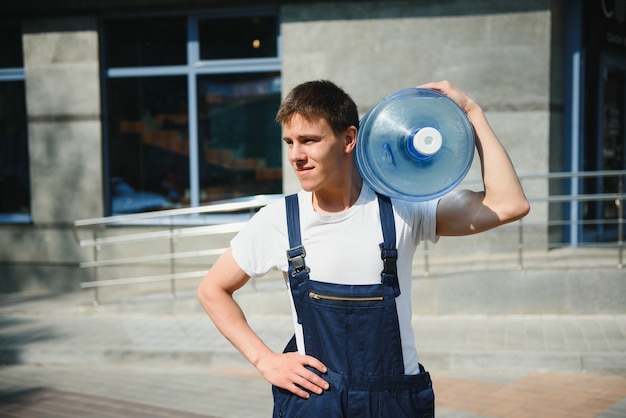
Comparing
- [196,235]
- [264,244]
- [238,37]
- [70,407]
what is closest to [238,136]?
[238,37]

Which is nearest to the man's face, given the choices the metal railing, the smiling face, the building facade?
the smiling face

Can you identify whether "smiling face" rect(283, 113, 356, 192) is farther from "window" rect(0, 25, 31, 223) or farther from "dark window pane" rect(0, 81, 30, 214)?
"dark window pane" rect(0, 81, 30, 214)

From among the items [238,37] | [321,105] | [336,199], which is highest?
[238,37]

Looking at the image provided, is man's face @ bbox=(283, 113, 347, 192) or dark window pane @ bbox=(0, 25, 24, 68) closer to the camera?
man's face @ bbox=(283, 113, 347, 192)

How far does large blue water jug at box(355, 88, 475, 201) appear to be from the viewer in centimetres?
240

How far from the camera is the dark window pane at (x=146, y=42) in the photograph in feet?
34.5

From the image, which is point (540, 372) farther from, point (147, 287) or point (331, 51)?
point (147, 287)

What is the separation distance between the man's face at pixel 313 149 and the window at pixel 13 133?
942cm

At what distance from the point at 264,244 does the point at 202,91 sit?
8.24 meters

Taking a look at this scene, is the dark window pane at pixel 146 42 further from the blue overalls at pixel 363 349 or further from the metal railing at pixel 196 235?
the blue overalls at pixel 363 349

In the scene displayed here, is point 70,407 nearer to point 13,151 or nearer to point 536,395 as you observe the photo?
point 536,395

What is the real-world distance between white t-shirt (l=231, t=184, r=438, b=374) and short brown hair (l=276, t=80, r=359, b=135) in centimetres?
26

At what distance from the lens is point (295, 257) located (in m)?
2.50

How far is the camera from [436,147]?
2.37 metres
